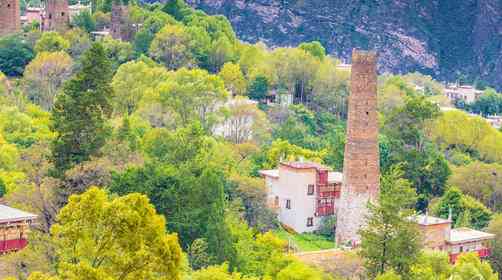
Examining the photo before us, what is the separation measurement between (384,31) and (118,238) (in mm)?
147118

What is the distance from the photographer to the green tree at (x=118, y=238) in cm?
2555

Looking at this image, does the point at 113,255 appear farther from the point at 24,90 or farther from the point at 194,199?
the point at 24,90

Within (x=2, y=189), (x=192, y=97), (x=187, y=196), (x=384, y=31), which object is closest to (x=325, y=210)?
(x=192, y=97)

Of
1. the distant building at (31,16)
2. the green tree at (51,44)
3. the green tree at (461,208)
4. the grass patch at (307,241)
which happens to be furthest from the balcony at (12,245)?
the distant building at (31,16)

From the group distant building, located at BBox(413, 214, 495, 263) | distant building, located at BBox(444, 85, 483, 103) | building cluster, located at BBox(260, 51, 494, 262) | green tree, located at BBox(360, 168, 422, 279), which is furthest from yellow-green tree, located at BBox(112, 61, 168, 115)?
distant building, located at BBox(444, 85, 483, 103)

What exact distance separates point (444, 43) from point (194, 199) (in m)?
136

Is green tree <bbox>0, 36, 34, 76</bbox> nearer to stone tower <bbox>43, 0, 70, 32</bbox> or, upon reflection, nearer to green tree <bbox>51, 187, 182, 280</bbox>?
stone tower <bbox>43, 0, 70, 32</bbox>

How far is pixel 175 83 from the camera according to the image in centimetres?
6519

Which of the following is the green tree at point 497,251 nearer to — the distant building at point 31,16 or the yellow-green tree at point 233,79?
the yellow-green tree at point 233,79

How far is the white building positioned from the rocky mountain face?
108251 millimetres

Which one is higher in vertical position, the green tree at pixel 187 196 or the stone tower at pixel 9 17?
the stone tower at pixel 9 17

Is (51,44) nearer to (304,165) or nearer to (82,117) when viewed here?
(304,165)

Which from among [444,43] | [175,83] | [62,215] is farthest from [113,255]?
[444,43]

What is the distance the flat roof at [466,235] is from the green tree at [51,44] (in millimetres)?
26967
